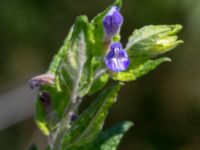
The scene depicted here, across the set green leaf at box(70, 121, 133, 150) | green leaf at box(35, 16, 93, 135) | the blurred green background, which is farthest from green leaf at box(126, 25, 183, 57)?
the blurred green background

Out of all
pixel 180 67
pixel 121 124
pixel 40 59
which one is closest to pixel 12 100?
pixel 40 59

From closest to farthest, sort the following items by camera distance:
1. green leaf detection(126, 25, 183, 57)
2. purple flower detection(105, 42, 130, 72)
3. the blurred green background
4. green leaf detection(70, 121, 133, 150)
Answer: purple flower detection(105, 42, 130, 72), green leaf detection(126, 25, 183, 57), green leaf detection(70, 121, 133, 150), the blurred green background

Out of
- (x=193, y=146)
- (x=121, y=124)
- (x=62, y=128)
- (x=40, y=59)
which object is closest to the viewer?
(x=62, y=128)

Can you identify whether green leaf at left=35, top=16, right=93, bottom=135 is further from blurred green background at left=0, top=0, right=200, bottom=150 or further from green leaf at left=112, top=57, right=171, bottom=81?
blurred green background at left=0, top=0, right=200, bottom=150

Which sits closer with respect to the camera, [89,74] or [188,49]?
[89,74]

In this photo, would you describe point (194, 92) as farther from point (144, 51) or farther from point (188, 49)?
point (144, 51)

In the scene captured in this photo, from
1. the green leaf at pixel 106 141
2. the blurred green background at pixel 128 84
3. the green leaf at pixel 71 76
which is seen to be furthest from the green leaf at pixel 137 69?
the blurred green background at pixel 128 84
